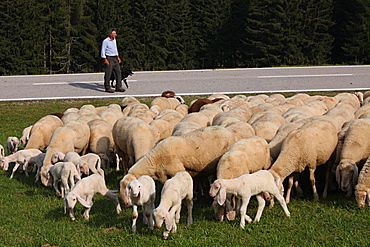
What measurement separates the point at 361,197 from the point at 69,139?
5.65 meters

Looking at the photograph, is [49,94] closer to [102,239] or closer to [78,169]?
[78,169]

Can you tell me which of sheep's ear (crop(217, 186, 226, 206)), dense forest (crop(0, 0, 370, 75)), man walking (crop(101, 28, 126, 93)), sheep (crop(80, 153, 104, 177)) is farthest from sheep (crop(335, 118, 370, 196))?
dense forest (crop(0, 0, 370, 75))

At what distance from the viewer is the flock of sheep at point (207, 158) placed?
7211 millimetres

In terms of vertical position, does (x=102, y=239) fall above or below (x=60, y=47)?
below

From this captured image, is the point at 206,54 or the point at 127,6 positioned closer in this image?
the point at 127,6

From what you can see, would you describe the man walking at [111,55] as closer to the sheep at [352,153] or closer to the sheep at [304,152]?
the sheep at [304,152]

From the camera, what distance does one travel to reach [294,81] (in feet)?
69.1

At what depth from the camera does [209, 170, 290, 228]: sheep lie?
23.0 feet

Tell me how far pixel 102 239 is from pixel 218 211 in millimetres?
1670

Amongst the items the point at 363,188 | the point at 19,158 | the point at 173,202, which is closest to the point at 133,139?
the point at 19,158

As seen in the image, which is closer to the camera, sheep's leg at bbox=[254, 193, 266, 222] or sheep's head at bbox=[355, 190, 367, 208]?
sheep's leg at bbox=[254, 193, 266, 222]

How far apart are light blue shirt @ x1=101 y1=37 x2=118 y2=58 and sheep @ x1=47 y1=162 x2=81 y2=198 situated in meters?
9.45

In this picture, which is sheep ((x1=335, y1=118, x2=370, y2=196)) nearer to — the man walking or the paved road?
the paved road

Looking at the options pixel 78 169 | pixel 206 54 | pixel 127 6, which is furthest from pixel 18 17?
Answer: pixel 78 169
